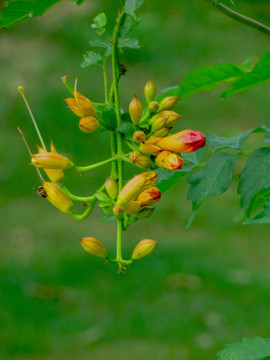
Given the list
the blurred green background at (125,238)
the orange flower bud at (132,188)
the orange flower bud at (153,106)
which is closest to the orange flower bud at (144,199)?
the orange flower bud at (132,188)

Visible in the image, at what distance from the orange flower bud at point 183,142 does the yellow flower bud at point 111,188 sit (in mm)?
87

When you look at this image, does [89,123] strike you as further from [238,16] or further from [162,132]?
[238,16]

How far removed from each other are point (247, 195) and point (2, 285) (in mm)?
2831

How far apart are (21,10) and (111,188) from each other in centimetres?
28

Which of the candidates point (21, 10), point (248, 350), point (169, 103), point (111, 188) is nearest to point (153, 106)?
point (169, 103)

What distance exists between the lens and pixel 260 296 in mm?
3490

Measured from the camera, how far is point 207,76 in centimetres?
108

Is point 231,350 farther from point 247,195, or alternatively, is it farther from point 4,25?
point 4,25

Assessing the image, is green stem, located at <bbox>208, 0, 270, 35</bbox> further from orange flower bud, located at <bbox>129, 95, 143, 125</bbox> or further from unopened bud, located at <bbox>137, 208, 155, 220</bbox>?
unopened bud, located at <bbox>137, 208, 155, 220</bbox>

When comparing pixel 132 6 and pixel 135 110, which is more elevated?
pixel 132 6

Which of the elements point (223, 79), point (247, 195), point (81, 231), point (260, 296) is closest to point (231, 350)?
point (247, 195)

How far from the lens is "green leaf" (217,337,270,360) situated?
1.08m

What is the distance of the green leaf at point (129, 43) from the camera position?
0.94 meters

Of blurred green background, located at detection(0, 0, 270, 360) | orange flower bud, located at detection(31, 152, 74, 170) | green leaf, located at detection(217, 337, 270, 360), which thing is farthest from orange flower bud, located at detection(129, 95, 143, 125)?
blurred green background, located at detection(0, 0, 270, 360)
